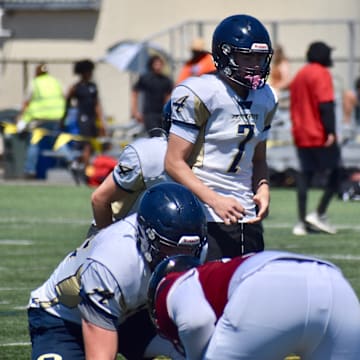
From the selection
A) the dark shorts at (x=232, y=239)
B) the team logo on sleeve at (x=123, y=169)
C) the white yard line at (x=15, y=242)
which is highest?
the team logo on sleeve at (x=123, y=169)

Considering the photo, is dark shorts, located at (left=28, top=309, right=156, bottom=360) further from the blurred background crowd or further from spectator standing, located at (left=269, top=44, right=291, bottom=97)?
spectator standing, located at (left=269, top=44, right=291, bottom=97)

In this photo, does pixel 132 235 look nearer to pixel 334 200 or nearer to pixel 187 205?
pixel 187 205

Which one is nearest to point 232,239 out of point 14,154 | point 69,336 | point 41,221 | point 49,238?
point 69,336

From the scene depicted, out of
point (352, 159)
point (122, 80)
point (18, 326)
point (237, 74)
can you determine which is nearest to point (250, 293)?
point (237, 74)

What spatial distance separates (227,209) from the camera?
5840mm

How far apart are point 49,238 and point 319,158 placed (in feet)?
8.80

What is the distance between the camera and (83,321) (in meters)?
4.66

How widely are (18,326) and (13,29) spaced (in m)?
17.5

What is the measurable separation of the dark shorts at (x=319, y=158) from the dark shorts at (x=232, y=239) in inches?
254

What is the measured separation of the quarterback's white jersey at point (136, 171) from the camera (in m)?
5.75

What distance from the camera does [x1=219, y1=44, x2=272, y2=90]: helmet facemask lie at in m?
5.85

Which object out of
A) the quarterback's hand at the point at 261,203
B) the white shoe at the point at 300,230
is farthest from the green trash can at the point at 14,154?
the quarterback's hand at the point at 261,203

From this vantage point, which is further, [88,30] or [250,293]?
[88,30]

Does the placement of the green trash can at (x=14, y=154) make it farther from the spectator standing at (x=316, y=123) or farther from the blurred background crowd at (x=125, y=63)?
the spectator standing at (x=316, y=123)
